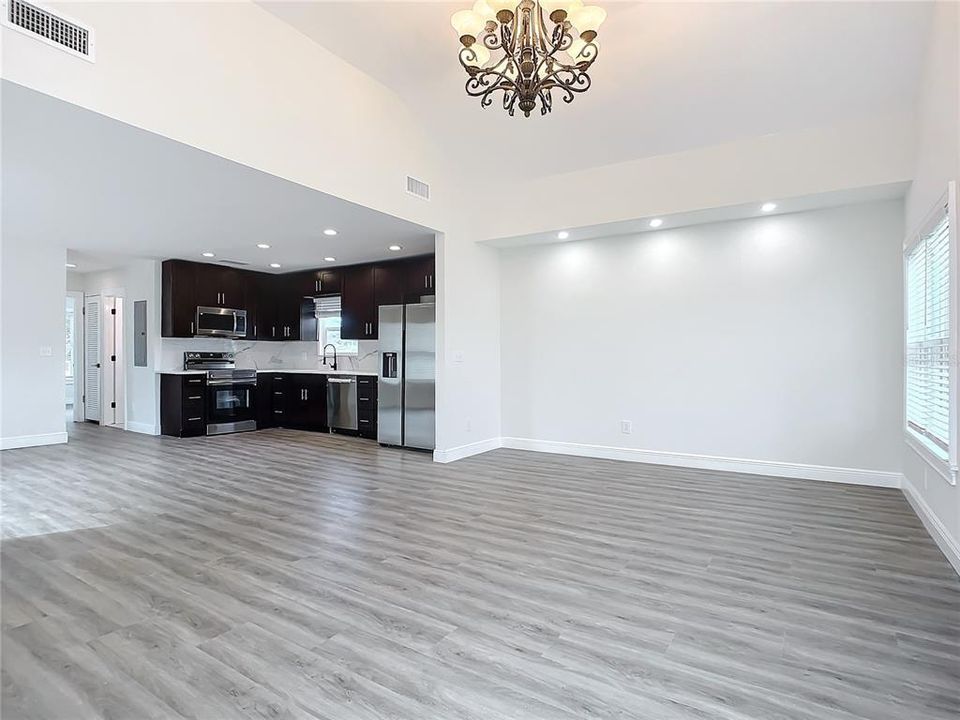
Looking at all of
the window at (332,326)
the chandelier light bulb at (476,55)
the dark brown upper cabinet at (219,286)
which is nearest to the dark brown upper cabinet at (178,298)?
the dark brown upper cabinet at (219,286)

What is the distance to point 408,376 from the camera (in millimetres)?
6348

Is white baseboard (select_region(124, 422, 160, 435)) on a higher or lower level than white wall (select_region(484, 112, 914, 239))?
lower

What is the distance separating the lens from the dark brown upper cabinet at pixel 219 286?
7648 mm

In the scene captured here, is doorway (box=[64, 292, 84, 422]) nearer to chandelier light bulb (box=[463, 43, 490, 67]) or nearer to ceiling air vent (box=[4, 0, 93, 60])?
ceiling air vent (box=[4, 0, 93, 60])

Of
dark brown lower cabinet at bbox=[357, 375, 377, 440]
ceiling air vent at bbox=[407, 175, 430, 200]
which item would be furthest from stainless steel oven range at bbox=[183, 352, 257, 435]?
ceiling air vent at bbox=[407, 175, 430, 200]

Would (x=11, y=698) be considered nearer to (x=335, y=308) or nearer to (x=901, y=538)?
Answer: (x=901, y=538)

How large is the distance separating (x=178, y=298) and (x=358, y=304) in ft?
8.37

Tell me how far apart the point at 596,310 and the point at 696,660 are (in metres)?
4.36

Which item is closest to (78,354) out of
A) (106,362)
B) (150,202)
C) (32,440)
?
(106,362)

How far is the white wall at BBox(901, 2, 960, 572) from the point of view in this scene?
110 inches

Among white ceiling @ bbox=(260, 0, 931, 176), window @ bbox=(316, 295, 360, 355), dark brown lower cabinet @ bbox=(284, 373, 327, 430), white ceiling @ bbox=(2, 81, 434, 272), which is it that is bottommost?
dark brown lower cabinet @ bbox=(284, 373, 327, 430)

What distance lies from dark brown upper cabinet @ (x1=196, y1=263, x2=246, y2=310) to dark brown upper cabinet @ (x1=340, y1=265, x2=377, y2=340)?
1.76 meters

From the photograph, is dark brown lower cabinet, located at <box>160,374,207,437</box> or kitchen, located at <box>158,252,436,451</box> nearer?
kitchen, located at <box>158,252,436,451</box>

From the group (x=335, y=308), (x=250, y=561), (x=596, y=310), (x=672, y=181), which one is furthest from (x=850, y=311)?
(x=335, y=308)
